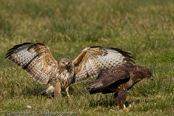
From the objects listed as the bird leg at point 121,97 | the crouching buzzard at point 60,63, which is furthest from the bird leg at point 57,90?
the bird leg at point 121,97

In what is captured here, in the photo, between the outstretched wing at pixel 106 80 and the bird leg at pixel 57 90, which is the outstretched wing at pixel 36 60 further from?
the outstretched wing at pixel 106 80

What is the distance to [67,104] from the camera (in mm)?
6559

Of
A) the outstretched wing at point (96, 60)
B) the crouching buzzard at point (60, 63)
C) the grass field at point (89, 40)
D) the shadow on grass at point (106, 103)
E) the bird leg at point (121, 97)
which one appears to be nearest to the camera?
the bird leg at point (121, 97)

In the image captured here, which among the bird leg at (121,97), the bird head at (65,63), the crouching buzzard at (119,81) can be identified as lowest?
the bird leg at (121,97)

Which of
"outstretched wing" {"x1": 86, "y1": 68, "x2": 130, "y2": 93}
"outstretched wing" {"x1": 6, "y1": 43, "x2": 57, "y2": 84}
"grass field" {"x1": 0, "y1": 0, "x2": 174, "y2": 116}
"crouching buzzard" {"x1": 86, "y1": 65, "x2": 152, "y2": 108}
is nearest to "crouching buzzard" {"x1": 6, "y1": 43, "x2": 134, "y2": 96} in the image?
"outstretched wing" {"x1": 6, "y1": 43, "x2": 57, "y2": 84}

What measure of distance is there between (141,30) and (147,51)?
73.5 inches

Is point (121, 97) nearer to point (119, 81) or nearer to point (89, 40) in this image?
point (119, 81)

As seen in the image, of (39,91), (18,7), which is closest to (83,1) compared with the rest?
(18,7)

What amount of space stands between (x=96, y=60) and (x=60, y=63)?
31.0 inches

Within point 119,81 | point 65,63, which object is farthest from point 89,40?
point 119,81

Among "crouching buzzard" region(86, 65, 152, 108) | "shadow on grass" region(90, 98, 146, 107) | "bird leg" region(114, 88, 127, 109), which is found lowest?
"shadow on grass" region(90, 98, 146, 107)

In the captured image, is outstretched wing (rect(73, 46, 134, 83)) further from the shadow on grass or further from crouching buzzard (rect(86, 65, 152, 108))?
the shadow on grass

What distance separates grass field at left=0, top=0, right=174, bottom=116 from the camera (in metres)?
6.50

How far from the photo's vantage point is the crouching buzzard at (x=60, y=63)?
705 centimetres
